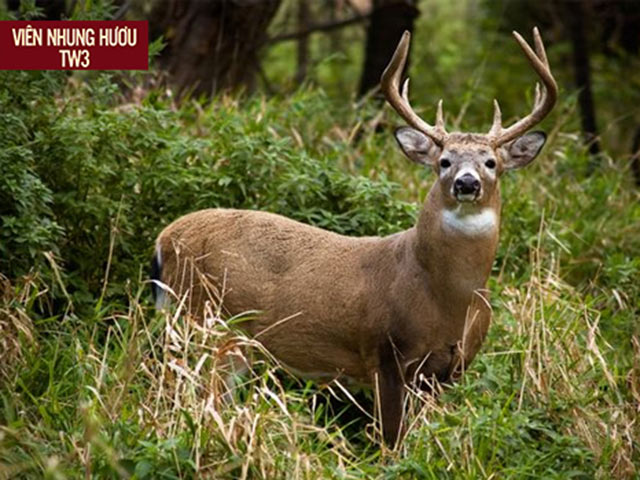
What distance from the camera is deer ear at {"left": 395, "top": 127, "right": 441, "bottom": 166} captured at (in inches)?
235

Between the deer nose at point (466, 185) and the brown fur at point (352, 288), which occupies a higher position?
the deer nose at point (466, 185)

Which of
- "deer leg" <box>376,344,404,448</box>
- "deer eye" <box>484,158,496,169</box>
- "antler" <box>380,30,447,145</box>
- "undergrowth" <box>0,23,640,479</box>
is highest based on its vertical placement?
"antler" <box>380,30,447,145</box>

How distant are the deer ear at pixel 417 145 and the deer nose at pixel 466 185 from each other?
0.56 metres

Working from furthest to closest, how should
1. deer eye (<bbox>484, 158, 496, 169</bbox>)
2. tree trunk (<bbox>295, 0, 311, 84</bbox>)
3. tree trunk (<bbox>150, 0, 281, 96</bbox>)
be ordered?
tree trunk (<bbox>295, 0, 311, 84</bbox>)
tree trunk (<bbox>150, 0, 281, 96</bbox>)
deer eye (<bbox>484, 158, 496, 169</bbox>)

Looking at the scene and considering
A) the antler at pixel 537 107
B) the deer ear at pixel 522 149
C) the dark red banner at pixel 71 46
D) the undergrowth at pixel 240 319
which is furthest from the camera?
the dark red banner at pixel 71 46

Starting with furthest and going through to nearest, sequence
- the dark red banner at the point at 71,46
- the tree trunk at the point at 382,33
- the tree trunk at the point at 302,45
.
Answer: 1. the tree trunk at the point at 302,45
2. the tree trunk at the point at 382,33
3. the dark red banner at the point at 71,46

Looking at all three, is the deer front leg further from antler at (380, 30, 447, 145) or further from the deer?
antler at (380, 30, 447, 145)

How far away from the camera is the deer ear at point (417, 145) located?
5.98m

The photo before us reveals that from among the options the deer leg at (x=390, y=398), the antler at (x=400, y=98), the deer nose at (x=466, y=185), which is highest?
the antler at (x=400, y=98)

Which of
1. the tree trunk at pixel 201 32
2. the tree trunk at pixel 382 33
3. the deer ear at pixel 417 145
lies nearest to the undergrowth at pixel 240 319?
the deer ear at pixel 417 145

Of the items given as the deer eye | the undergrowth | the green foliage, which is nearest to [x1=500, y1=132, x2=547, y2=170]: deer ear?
the deer eye

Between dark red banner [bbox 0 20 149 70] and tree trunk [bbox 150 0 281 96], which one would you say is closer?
dark red banner [bbox 0 20 149 70]

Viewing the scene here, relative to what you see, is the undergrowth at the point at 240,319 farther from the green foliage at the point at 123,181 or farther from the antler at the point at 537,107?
the antler at the point at 537,107

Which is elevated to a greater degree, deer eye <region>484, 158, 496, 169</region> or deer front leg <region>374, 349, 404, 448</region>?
deer eye <region>484, 158, 496, 169</region>
